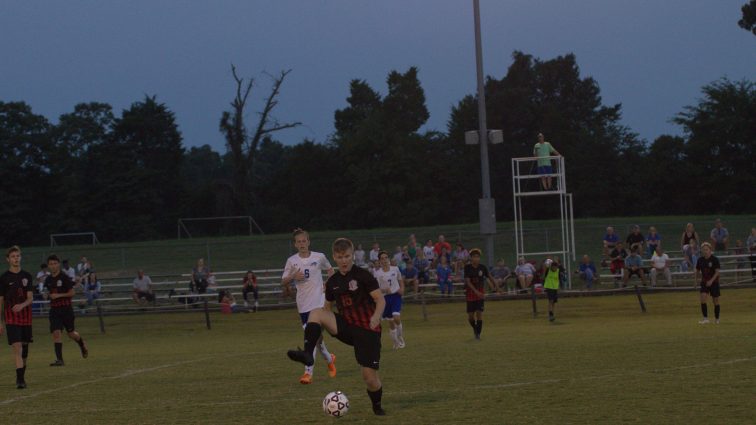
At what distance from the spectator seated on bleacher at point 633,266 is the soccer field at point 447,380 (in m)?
8.57

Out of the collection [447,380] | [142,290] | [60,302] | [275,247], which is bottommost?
[447,380]

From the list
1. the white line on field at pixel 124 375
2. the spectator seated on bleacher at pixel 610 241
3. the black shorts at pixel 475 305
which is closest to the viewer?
the white line on field at pixel 124 375

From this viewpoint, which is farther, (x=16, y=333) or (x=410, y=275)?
(x=410, y=275)

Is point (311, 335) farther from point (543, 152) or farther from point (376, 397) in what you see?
point (543, 152)

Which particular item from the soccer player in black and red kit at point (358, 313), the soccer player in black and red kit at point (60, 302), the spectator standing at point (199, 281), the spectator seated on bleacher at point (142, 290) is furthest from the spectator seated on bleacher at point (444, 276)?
the soccer player in black and red kit at point (358, 313)

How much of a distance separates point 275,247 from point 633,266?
19321 millimetres

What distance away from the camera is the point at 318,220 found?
257ft

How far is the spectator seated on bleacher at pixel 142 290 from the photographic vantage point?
37.1m

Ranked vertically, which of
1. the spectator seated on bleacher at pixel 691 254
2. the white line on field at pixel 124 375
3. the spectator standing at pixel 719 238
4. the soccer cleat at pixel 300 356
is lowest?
the white line on field at pixel 124 375

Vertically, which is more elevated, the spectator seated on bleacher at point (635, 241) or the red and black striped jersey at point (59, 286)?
the spectator seated on bleacher at point (635, 241)

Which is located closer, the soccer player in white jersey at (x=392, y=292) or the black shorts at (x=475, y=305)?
the soccer player in white jersey at (x=392, y=292)

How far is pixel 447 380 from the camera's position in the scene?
13.2 meters

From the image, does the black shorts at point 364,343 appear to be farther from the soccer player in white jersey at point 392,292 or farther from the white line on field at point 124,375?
the soccer player in white jersey at point 392,292

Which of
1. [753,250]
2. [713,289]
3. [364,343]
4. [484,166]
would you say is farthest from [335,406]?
[753,250]
